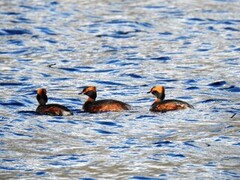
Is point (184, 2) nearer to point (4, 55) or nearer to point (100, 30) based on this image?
point (100, 30)

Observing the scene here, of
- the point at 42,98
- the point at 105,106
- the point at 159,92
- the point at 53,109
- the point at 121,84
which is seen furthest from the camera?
the point at 121,84

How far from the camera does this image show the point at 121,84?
23875 mm

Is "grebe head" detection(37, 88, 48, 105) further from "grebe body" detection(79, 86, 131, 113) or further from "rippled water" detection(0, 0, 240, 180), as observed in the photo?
"grebe body" detection(79, 86, 131, 113)

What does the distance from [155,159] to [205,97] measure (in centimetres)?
537

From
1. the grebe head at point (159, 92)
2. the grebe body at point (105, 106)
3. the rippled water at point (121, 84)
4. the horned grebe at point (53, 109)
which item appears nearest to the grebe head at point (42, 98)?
the horned grebe at point (53, 109)

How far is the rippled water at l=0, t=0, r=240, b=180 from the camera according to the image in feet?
54.7

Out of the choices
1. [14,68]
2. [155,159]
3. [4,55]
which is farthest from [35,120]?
[4,55]

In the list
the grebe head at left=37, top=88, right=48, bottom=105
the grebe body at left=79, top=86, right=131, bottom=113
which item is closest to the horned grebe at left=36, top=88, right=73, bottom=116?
the grebe head at left=37, top=88, right=48, bottom=105

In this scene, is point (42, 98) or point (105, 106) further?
point (42, 98)

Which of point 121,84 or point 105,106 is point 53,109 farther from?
point 121,84

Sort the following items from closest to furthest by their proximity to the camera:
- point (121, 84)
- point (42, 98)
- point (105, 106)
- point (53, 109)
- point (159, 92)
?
point (53, 109)
point (105, 106)
point (42, 98)
point (159, 92)
point (121, 84)

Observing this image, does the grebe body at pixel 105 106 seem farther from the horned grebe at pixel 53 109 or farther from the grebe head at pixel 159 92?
the grebe head at pixel 159 92

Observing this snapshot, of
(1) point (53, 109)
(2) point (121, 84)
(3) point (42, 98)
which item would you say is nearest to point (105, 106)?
(1) point (53, 109)

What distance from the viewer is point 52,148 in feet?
57.7
